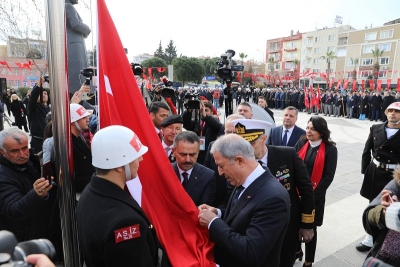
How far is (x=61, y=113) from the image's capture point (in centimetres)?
134

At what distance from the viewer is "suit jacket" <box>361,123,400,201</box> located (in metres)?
4.02

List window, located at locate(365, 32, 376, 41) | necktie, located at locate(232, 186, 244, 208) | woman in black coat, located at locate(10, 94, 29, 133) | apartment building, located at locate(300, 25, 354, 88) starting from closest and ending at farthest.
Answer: necktie, located at locate(232, 186, 244, 208) < woman in black coat, located at locate(10, 94, 29, 133) < window, located at locate(365, 32, 376, 41) < apartment building, located at locate(300, 25, 354, 88)

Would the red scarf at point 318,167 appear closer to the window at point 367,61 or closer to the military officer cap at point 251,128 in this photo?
the military officer cap at point 251,128

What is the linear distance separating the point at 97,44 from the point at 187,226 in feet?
5.39

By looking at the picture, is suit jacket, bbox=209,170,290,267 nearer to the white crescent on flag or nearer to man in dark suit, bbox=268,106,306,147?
the white crescent on flag

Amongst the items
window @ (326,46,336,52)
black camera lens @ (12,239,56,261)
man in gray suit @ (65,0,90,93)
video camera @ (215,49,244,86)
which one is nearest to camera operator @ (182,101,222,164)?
video camera @ (215,49,244,86)

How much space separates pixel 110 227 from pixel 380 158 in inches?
158

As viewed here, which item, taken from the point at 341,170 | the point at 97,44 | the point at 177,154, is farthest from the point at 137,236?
the point at 341,170

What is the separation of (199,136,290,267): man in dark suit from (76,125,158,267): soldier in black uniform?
46cm

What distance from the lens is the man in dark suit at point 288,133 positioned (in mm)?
4652

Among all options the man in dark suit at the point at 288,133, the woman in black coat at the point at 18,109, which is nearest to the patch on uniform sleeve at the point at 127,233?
the man in dark suit at the point at 288,133

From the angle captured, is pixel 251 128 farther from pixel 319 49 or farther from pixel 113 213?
pixel 319 49

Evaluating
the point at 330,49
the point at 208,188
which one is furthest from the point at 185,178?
the point at 330,49

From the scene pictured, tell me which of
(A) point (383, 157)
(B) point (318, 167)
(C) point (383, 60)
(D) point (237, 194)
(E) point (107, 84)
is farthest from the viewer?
(C) point (383, 60)
